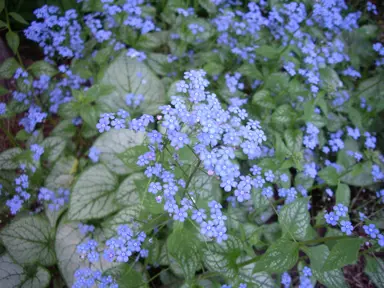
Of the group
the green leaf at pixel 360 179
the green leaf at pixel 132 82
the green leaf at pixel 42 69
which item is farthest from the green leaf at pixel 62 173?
the green leaf at pixel 360 179

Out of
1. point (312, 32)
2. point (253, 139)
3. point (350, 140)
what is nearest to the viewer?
point (253, 139)

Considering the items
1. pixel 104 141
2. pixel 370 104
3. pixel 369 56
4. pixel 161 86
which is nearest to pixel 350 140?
pixel 370 104

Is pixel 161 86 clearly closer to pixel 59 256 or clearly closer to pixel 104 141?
pixel 104 141

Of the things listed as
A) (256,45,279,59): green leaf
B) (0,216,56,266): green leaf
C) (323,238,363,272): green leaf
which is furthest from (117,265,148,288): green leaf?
(256,45,279,59): green leaf

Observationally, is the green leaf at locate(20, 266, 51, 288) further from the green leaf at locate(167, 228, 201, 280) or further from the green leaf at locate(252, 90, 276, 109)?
the green leaf at locate(252, 90, 276, 109)

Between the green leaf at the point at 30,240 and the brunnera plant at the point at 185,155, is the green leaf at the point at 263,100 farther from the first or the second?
the green leaf at the point at 30,240

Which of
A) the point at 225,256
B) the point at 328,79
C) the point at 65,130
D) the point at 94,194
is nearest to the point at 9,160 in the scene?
the point at 65,130

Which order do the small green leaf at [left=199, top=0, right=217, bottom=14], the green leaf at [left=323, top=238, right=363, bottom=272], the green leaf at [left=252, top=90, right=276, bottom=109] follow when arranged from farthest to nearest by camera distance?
the small green leaf at [left=199, top=0, right=217, bottom=14]
the green leaf at [left=252, top=90, right=276, bottom=109]
the green leaf at [left=323, top=238, right=363, bottom=272]

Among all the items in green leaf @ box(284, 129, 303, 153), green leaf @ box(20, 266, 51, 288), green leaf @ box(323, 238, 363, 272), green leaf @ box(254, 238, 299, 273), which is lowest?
green leaf @ box(20, 266, 51, 288)
